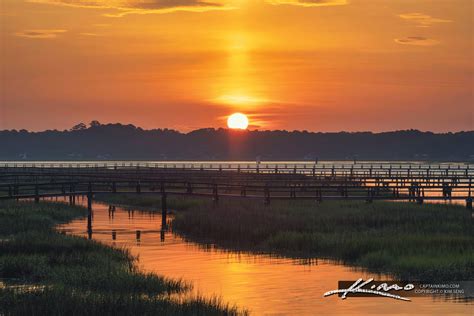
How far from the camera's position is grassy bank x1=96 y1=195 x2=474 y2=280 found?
30.8 meters

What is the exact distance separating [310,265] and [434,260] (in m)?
4.66

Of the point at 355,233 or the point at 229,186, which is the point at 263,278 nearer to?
the point at 355,233

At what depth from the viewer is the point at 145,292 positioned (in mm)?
25078

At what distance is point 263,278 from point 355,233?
1079 centimetres

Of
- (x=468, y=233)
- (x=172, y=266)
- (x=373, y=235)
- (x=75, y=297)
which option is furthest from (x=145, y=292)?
(x=468, y=233)

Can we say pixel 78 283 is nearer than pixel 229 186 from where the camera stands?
Yes

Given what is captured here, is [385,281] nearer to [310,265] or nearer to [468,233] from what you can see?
[310,265]

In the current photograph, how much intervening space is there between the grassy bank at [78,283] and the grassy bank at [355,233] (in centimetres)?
788

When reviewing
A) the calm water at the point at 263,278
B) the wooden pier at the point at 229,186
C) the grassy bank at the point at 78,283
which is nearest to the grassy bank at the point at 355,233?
the wooden pier at the point at 229,186

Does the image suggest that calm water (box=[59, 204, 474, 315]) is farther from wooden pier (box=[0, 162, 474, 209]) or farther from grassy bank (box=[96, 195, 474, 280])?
wooden pier (box=[0, 162, 474, 209])

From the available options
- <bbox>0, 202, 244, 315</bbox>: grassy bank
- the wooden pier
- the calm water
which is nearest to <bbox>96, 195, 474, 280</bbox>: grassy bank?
the wooden pier

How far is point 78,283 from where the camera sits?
25.7m

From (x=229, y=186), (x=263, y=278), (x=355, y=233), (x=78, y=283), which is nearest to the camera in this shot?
(x=78, y=283)

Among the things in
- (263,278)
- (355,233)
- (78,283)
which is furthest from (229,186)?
(78,283)
